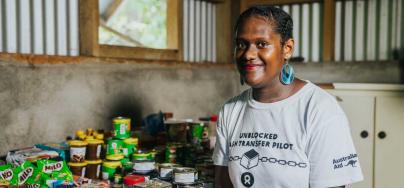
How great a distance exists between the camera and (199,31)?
3781 mm

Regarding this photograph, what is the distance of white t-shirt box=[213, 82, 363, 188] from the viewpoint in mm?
1396

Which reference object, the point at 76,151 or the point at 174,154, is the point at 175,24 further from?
the point at 76,151

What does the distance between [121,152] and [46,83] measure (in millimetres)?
609

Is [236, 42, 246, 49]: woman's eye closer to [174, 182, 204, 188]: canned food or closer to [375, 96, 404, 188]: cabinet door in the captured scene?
[174, 182, 204, 188]: canned food

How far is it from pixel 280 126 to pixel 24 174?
1106mm

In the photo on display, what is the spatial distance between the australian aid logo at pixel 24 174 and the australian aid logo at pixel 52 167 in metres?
0.05

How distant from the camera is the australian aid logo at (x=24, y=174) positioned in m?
1.79

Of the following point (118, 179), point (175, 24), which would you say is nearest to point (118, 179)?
point (118, 179)

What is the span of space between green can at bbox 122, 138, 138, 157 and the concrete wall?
1.63 ft

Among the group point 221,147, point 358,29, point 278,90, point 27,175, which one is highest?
point 358,29

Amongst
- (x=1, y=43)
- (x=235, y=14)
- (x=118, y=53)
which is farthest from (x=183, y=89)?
(x=1, y=43)

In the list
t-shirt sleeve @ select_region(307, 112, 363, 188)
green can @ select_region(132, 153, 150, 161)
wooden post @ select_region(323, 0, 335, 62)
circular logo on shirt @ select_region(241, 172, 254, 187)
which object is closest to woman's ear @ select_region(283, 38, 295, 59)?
t-shirt sleeve @ select_region(307, 112, 363, 188)

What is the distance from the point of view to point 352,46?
366 cm

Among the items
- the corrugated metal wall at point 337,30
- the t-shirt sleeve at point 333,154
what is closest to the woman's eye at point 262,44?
the t-shirt sleeve at point 333,154
